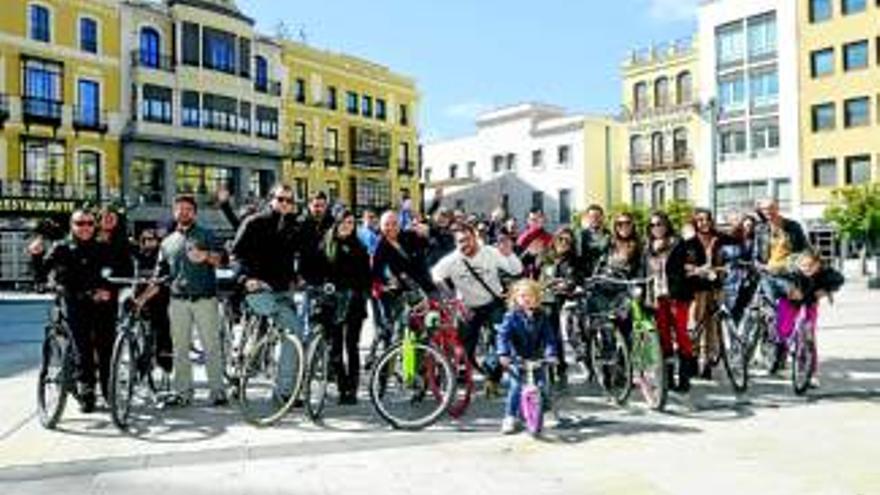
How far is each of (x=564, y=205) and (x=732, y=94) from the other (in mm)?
14064

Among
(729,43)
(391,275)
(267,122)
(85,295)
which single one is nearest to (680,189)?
(729,43)

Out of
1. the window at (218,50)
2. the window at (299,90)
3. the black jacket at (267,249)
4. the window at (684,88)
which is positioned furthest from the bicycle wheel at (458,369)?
the window at (684,88)

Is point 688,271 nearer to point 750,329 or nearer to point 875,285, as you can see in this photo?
point 750,329

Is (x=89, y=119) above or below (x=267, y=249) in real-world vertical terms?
above

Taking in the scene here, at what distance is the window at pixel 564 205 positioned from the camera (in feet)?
212

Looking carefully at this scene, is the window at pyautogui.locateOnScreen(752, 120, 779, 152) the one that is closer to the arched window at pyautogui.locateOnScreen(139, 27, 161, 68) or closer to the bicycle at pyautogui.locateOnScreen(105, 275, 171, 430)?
the arched window at pyautogui.locateOnScreen(139, 27, 161, 68)

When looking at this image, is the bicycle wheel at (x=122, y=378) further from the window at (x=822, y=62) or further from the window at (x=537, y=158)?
the window at (x=537, y=158)

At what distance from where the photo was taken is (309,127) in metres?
55.3

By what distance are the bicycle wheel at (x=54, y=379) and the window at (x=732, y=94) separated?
48622 mm

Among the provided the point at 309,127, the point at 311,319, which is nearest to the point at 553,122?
the point at 309,127

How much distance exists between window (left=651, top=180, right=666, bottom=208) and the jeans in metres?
51.1

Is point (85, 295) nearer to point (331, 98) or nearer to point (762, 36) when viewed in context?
point (762, 36)

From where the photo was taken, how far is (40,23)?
42.0 m

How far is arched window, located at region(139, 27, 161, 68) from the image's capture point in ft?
149
